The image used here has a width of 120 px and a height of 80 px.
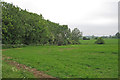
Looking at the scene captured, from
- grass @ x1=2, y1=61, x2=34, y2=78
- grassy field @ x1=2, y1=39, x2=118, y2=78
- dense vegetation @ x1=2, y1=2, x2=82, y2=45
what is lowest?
grassy field @ x1=2, y1=39, x2=118, y2=78

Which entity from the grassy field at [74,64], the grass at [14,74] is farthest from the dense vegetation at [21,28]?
the grass at [14,74]

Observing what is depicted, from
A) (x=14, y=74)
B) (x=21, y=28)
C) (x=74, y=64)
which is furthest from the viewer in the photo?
(x=21, y=28)

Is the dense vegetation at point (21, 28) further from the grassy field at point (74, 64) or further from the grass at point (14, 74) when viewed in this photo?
the grass at point (14, 74)

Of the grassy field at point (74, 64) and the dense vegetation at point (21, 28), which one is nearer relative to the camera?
the grassy field at point (74, 64)

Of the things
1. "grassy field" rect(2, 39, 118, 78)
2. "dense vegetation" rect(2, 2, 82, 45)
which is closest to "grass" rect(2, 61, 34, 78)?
"grassy field" rect(2, 39, 118, 78)

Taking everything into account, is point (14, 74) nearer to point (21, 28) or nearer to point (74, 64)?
point (74, 64)

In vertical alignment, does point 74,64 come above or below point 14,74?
below

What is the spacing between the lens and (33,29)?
1825 inches

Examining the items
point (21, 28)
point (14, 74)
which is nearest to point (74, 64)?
point (14, 74)

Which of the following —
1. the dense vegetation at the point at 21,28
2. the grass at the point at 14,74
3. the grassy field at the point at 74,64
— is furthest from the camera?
the dense vegetation at the point at 21,28

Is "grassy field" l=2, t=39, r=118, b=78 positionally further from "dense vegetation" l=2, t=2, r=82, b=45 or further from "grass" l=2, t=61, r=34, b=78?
"dense vegetation" l=2, t=2, r=82, b=45

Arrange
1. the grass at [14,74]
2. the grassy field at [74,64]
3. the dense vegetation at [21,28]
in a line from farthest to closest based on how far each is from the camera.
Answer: the dense vegetation at [21,28] → the grassy field at [74,64] → the grass at [14,74]

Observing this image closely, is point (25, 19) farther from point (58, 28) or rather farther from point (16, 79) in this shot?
point (16, 79)

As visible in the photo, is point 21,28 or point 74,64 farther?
point 21,28
